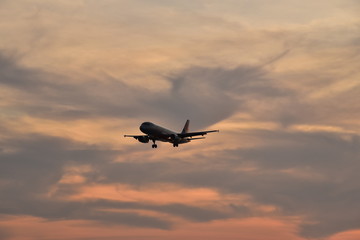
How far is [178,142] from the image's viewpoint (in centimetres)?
17438

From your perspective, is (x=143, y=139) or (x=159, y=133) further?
(x=143, y=139)

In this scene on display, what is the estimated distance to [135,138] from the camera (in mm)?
179125

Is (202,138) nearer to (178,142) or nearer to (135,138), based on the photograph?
(178,142)

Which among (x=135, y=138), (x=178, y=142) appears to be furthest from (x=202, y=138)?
(x=135, y=138)

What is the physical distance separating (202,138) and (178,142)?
756 cm

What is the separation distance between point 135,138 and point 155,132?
12.0 meters

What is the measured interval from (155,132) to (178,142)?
28.2 ft

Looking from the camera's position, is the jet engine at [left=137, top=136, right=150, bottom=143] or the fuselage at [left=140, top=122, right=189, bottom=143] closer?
the fuselage at [left=140, top=122, right=189, bottom=143]

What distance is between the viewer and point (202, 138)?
170250 mm

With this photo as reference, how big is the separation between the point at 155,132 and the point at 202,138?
12311mm

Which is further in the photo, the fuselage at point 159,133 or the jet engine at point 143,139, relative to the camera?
the jet engine at point 143,139
